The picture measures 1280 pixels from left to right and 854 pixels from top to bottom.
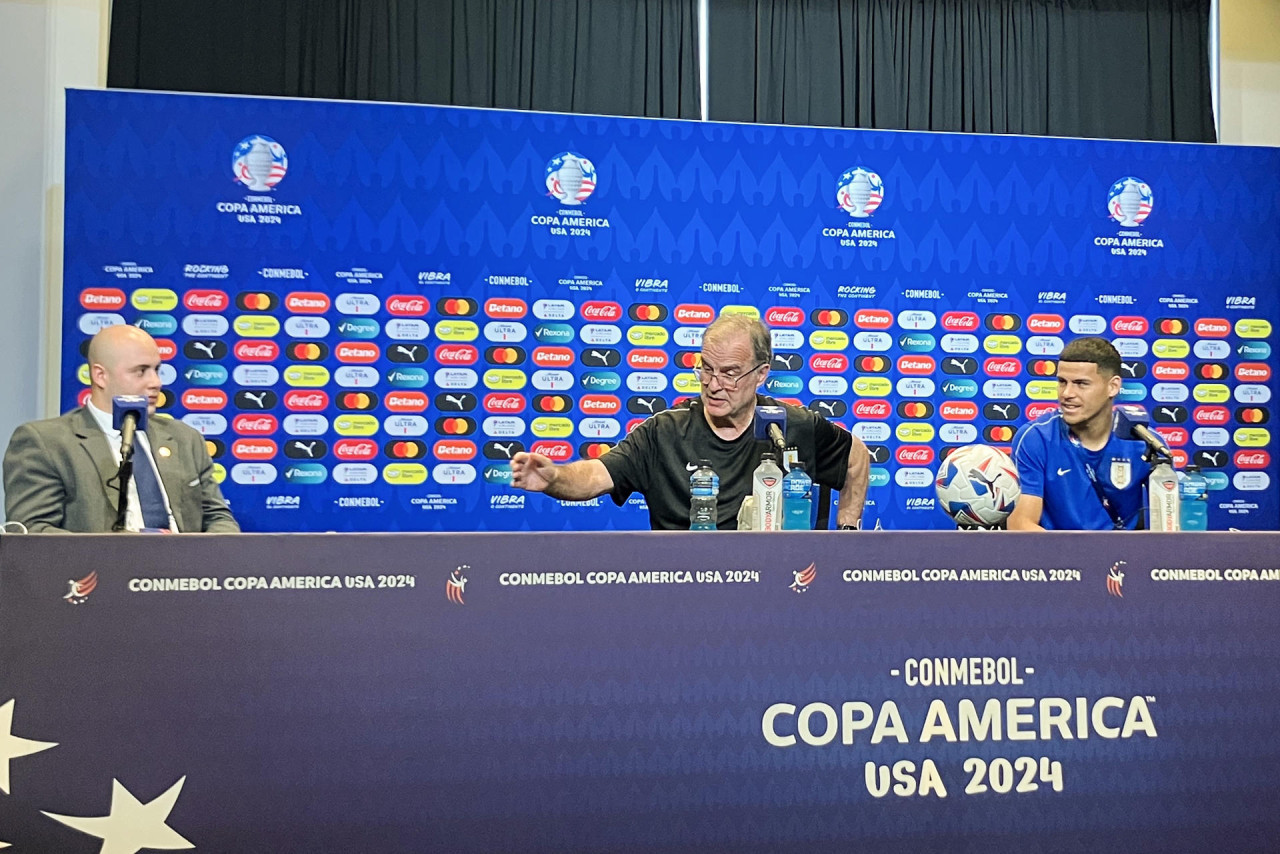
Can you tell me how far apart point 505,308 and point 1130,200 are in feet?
9.07

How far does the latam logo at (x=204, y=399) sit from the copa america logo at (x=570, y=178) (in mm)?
1532

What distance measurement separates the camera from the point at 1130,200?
4816mm

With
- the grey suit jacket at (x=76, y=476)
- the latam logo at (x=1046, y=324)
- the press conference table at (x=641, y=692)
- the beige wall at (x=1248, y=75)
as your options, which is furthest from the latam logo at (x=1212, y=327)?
the grey suit jacket at (x=76, y=476)

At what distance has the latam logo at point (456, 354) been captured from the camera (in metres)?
4.42

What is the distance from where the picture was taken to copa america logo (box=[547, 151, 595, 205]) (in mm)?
4504

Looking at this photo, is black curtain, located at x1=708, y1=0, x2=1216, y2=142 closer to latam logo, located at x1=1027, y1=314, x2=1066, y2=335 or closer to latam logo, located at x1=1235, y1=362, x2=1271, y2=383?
latam logo, located at x1=1027, y1=314, x2=1066, y2=335

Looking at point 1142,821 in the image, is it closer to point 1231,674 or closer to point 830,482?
point 1231,674

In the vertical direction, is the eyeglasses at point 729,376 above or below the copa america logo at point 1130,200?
below

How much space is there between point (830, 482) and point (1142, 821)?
1438 millimetres

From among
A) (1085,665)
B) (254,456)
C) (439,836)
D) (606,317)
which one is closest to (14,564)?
(439,836)

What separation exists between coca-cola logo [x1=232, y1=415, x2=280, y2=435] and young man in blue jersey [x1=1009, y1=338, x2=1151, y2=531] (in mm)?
2777

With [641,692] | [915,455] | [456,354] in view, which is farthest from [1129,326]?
[641,692]

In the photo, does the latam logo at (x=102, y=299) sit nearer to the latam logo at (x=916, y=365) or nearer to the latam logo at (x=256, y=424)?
Answer: the latam logo at (x=256, y=424)

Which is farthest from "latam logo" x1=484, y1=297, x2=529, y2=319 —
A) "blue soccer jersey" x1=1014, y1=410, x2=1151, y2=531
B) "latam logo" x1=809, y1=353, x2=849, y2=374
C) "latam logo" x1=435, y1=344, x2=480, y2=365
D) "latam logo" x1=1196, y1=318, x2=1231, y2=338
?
"latam logo" x1=1196, y1=318, x2=1231, y2=338
